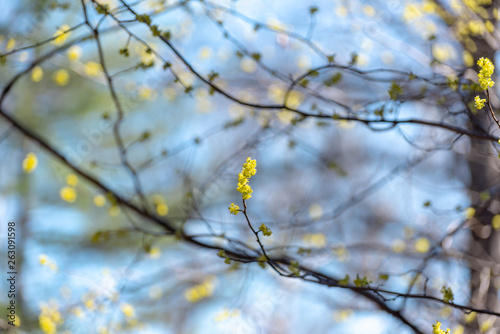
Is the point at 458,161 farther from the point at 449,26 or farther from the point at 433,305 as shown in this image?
the point at 433,305

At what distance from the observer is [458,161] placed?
12.2 feet

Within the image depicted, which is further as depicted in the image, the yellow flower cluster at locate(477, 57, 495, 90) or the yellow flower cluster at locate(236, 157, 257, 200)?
the yellow flower cluster at locate(477, 57, 495, 90)

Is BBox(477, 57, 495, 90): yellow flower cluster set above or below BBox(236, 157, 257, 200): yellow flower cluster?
above

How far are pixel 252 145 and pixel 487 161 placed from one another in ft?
6.30

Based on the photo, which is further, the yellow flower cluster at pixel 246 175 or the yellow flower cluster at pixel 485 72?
the yellow flower cluster at pixel 485 72

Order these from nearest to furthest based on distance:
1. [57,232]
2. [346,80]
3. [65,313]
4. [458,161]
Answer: [65,313]
[458,161]
[346,80]
[57,232]

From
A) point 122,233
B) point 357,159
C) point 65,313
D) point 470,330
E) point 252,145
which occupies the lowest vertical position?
point 65,313

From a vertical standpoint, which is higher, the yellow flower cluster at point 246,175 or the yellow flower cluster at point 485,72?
the yellow flower cluster at point 485,72

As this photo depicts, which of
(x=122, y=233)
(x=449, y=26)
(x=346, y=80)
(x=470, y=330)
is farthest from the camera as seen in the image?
(x=346, y=80)

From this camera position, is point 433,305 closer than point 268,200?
Yes

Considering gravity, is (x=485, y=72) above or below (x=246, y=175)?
above

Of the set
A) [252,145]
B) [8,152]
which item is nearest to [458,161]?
[252,145]

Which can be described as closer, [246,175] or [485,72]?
[246,175]

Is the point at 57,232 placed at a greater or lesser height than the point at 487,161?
lesser
